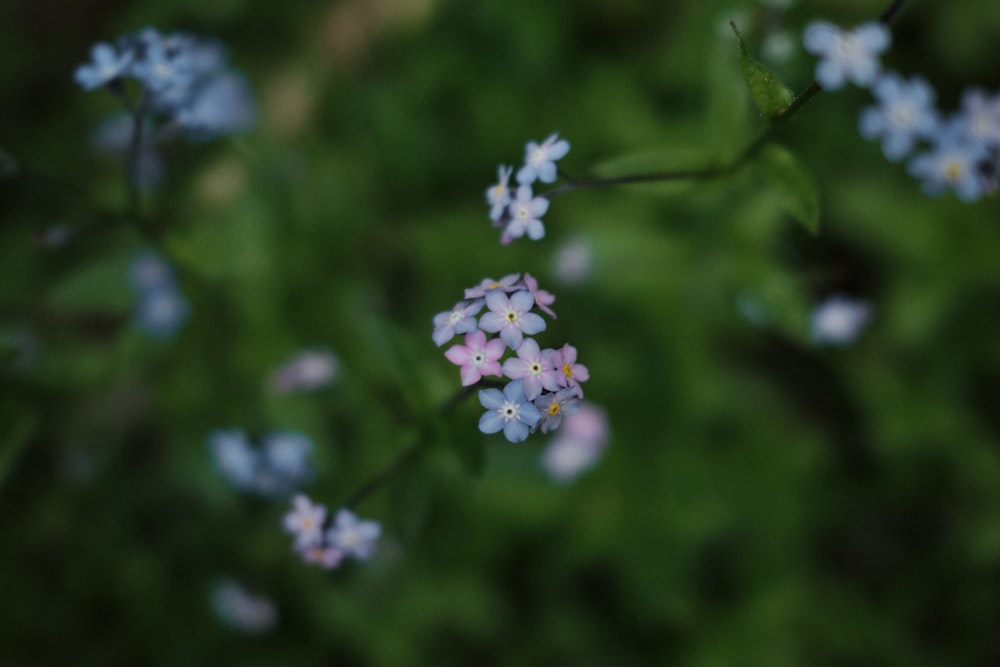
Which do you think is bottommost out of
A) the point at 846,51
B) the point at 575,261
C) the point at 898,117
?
the point at 846,51

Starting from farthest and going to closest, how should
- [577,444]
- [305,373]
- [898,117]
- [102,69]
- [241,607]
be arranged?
[577,444]
[241,607]
[305,373]
[898,117]
[102,69]

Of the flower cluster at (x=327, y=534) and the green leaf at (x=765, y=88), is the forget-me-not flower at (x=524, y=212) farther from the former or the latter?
the flower cluster at (x=327, y=534)

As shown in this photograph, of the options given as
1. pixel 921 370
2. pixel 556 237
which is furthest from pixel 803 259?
pixel 556 237

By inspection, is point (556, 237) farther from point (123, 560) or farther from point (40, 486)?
point (40, 486)

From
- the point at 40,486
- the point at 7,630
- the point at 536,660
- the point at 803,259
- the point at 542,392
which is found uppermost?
the point at 803,259

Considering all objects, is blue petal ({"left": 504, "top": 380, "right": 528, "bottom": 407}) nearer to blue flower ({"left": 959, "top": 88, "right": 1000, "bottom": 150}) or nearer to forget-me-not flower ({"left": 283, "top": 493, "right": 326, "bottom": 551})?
forget-me-not flower ({"left": 283, "top": 493, "right": 326, "bottom": 551})

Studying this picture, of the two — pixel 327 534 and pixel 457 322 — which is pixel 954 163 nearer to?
pixel 457 322

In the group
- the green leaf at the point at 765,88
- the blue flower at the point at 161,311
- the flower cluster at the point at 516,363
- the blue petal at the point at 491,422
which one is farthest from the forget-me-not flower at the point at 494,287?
the blue flower at the point at 161,311

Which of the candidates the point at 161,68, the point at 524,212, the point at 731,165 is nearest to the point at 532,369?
the point at 524,212

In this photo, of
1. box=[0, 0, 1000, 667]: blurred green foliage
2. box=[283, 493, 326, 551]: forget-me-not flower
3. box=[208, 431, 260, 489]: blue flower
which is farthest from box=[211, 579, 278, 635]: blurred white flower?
box=[283, 493, 326, 551]: forget-me-not flower
